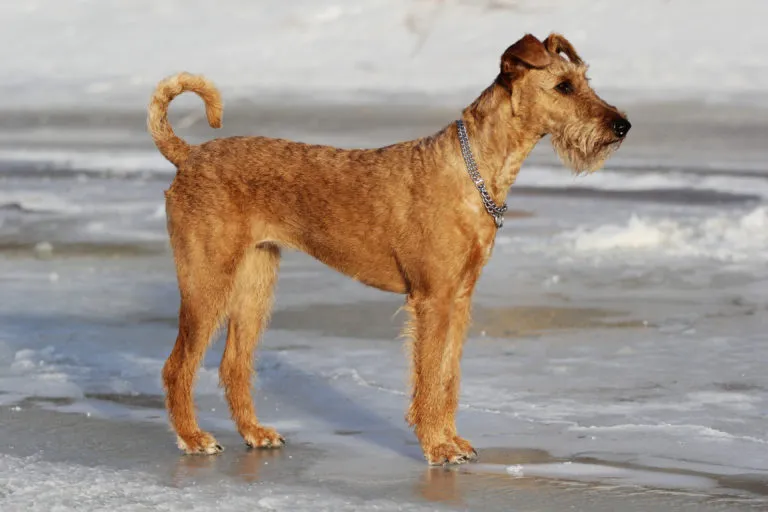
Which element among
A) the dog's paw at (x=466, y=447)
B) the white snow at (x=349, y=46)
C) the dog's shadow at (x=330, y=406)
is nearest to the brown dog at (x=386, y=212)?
the dog's paw at (x=466, y=447)

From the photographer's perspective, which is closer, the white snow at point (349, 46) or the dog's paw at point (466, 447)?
the dog's paw at point (466, 447)

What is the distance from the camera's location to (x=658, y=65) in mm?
17203

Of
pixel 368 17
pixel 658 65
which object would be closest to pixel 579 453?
pixel 658 65

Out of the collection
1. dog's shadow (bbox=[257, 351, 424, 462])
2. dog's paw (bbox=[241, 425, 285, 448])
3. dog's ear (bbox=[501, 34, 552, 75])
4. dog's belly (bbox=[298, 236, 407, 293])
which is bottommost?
dog's paw (bbox=[241, 425, 285, 448])

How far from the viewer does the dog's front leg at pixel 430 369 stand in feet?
17.6

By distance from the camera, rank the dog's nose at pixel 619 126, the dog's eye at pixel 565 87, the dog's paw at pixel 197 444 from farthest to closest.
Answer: the dog's paw at pixel 197 444 → the dog's eye at pixel 565 87 → the dog's nose at pixel 619 126

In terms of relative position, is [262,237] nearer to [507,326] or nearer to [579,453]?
[579,453]

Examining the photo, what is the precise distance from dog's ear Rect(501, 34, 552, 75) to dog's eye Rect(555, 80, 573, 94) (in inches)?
4.3

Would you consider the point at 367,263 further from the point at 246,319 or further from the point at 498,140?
the point at 498,140

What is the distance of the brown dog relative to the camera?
5355 millimetres

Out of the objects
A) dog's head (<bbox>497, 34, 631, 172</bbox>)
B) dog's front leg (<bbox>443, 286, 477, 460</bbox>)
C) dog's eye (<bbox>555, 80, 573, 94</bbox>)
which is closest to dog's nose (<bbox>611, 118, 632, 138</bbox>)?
dog's head (<bbox>497, 34, 631, 172</bbox>)

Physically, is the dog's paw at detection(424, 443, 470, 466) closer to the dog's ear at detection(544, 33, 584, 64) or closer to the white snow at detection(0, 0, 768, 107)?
the dog's ear at detection(544, 33, 584, 64)

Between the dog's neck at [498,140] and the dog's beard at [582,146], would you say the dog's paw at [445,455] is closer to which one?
the dog's neck at [498,140]

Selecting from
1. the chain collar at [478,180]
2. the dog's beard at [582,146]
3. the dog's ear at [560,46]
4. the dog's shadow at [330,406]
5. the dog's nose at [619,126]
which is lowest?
the dog's shadow at [330,406]
